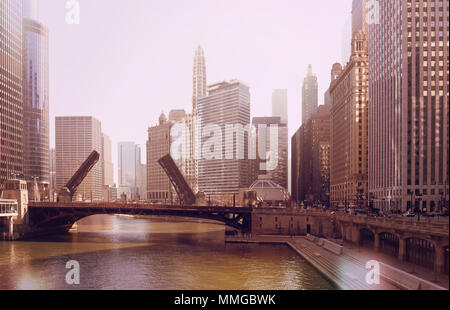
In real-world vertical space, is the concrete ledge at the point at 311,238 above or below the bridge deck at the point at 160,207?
below

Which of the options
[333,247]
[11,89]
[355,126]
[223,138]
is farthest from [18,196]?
[223,138]

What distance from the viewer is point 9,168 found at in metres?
127

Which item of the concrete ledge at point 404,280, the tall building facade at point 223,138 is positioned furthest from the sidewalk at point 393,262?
the tall building facade at point 223,138

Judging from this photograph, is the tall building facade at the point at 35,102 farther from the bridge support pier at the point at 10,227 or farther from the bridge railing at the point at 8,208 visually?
the bridge support pier at the point at 10,227

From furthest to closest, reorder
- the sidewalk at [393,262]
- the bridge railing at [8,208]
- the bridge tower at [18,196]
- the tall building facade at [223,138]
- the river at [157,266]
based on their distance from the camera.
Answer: the tall building facade at [223,138]
the bridge tower at [18,196]
the bridge railing at [8,208]
the river at [157,266]
the sidewalk at [393,262]

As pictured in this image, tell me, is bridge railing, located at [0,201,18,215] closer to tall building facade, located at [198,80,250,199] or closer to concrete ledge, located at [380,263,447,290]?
concrete ledge, located at [380,263,447,290]

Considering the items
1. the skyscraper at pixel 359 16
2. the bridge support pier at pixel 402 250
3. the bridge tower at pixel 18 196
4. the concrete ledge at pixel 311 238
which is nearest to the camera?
the bridge support pier at pixel 402 250

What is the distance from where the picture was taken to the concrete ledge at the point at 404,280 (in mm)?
24659

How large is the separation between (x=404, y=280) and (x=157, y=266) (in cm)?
2737

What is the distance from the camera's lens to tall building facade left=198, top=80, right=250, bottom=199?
17400cm

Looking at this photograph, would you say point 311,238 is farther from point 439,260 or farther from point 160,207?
point 439,260

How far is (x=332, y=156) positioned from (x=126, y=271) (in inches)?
4363

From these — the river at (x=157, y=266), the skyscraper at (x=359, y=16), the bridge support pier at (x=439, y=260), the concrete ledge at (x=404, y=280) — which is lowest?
the river at (x=157, y=266)

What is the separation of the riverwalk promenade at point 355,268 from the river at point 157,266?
1391 millimetres
